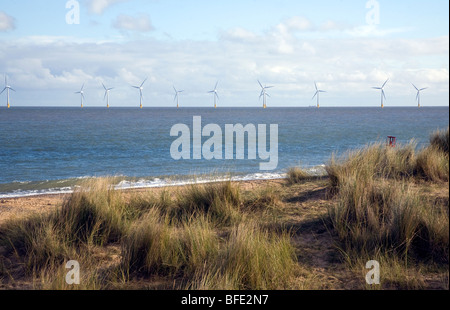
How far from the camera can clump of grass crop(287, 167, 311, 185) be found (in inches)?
558

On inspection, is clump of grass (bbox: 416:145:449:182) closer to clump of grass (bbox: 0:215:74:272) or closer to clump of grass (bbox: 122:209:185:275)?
clump of grass (bbox: 122:209:185:275)

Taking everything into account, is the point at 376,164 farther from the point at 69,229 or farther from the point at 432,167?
the point at 69,229

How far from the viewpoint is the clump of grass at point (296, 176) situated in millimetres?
14184

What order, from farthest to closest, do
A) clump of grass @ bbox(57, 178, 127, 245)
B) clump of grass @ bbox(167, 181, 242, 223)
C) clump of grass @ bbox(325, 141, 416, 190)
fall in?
clump of grass @ bbox(325, 141, 416, 190) → clump of grass @ bbox(167, 181, 242, 223) → clump of grass @ bbox(57, 178, 127, 245)

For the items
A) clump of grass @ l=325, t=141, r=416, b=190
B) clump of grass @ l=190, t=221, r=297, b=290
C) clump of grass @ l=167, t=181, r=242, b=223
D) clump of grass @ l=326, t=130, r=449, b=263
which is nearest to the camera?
clump of grass @ l=190, t=221, r=297, b=290

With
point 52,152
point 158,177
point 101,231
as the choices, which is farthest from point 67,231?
point 52,152

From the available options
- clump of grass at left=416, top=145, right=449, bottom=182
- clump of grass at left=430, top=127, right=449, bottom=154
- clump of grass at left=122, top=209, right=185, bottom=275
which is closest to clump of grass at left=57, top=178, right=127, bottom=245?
clump of grass at left=122, top=209, right=185, bottom=275

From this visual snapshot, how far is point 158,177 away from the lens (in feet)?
69.2

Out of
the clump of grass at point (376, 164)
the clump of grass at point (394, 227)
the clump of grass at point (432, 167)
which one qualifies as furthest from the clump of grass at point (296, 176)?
the clump of grass at point (394, 227)

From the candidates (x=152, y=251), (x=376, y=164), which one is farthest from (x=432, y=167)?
(x=152, y=251)

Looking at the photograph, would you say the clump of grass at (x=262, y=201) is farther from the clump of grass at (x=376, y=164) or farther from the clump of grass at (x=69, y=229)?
the clump of grass at (x=69, y=229)

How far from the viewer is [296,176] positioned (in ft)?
47.3

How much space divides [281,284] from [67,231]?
14.7 feet
